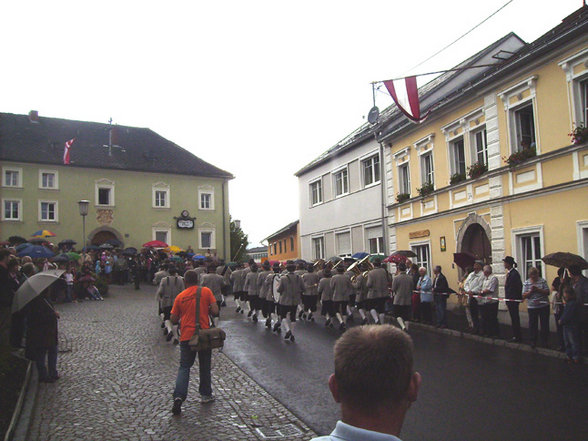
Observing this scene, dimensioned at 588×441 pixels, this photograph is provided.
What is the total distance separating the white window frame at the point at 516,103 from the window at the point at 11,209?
35.5 m

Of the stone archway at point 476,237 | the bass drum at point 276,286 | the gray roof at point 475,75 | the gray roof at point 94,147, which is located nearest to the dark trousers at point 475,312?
the stone archway at point 476,237

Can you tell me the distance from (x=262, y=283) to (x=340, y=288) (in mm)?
2446

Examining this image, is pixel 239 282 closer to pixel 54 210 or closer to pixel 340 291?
pixel 340 291

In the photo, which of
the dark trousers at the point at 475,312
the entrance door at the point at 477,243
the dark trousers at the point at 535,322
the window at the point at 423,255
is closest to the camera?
the dark trousers at the point at 535,322

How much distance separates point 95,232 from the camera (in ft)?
144

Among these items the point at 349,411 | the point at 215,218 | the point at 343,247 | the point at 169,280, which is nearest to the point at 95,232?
the point at 215,218

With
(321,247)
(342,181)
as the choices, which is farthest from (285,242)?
(342,181)

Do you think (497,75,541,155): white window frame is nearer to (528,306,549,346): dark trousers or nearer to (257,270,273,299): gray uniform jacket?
(528,306,549,346): dark trousers

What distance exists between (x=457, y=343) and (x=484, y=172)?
23.0ft

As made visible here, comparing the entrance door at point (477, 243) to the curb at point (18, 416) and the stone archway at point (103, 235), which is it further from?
the stone archway at point (103, 235)

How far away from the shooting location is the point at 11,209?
40969 millimetres

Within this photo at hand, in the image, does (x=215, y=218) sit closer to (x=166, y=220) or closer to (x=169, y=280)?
(x=166, y=220)

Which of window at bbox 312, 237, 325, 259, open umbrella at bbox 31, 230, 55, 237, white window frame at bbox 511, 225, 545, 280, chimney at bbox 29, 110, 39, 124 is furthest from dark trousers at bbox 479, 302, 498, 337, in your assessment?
chimney at bbox 29, 110, 39, 124

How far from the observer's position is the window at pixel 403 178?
79.6 feet
